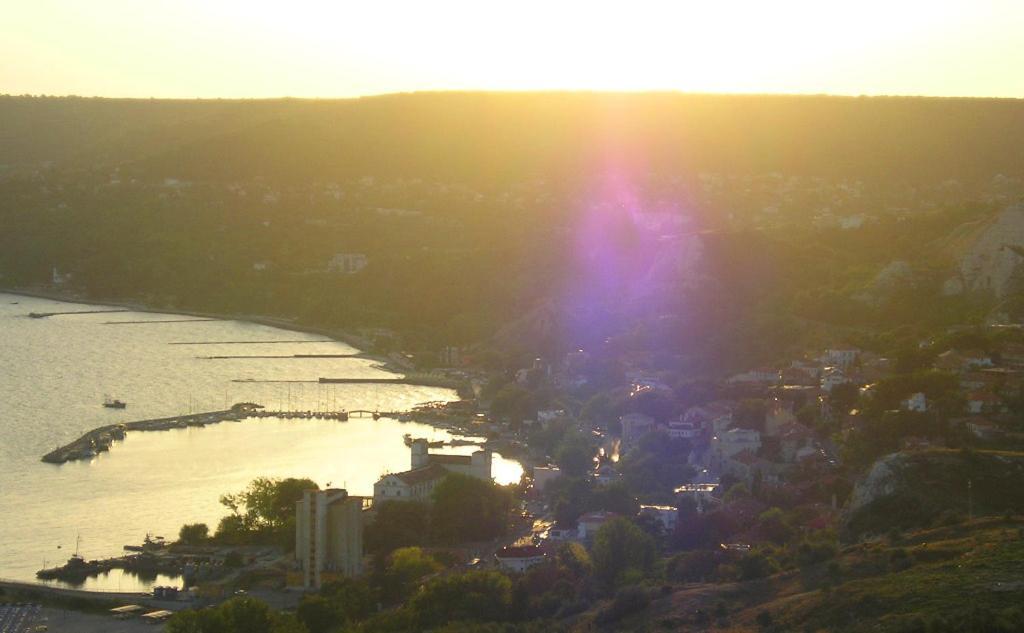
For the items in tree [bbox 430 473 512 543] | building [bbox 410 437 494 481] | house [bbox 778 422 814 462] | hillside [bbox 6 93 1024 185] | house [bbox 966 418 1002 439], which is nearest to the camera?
house [bbox 966 418 1002 439]

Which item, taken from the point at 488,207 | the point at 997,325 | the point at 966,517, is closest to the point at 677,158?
the point at 488,207

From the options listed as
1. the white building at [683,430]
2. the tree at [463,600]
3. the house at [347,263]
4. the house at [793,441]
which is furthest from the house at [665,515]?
the house at [347,263]

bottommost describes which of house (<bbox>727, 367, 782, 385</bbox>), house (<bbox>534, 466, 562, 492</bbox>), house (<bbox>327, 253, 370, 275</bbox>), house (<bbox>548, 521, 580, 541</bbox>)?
house (<bbox>548, 521, 580, 541</bbox>)

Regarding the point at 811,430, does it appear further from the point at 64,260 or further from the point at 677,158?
the point at 677,158

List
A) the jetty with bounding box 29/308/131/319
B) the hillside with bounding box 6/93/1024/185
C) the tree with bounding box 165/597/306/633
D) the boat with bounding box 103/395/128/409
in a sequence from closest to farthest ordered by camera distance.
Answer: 1. the tree with bounding box 165/597/306/633
2. the boat with bounding box 103/395/128/409
3. the jetty with bounding box 29/308/131/319
4. the hillside with bounding box 6/93/1024/185

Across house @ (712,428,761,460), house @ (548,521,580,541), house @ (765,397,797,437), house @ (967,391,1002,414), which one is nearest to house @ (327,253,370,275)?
house @ (765,397,797,437)

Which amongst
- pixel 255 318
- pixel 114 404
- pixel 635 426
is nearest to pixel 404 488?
pixel 635 426

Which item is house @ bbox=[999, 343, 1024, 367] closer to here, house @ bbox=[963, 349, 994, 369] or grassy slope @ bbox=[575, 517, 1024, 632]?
house @ bbox=[963, 349, 994, 369]

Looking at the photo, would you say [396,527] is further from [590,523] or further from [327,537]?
[590,523]
